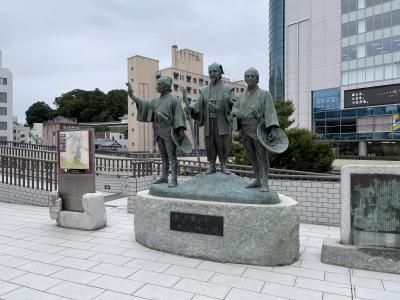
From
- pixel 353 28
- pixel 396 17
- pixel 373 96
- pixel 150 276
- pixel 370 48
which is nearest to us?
pixel 150 276

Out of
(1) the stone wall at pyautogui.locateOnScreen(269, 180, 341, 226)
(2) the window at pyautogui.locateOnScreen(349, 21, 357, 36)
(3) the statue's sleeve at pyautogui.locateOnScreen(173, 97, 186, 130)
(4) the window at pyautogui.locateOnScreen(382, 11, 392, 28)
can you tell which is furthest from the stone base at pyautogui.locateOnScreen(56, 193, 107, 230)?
(2) the window at pyautogui.locateOnScreen(349, 21, 357, 36)

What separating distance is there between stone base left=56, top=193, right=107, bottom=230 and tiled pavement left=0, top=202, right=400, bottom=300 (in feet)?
2.90

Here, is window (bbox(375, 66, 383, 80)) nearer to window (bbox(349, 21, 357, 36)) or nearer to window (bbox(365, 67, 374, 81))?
window (bbox(365, 67, 374, 81))

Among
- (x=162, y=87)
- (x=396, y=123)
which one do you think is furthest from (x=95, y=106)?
(x=162, y=87)

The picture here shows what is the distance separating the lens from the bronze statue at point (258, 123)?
5.66m

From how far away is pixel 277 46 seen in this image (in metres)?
51.6

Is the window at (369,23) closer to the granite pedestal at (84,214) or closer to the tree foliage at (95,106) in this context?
the granite pedestal at (84,214)

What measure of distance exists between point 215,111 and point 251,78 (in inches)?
38.4

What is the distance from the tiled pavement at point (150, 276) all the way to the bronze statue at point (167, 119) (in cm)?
184

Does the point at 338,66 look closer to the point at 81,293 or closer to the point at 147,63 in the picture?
the point at 147,63

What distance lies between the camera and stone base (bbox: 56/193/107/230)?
7688 millimetres

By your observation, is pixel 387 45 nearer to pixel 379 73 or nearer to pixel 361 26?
pixel 379 73

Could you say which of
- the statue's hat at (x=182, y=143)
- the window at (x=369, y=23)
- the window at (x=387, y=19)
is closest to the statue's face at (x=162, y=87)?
the statue's hat at (x=182, y=143)

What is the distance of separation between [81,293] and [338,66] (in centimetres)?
4621
